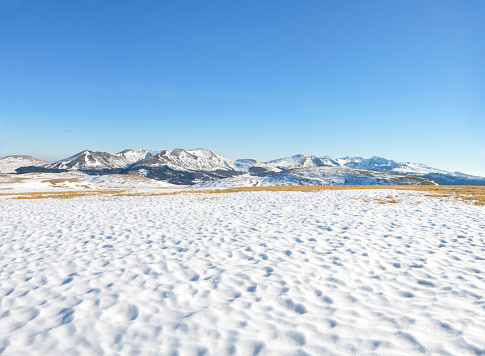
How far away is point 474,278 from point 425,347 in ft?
13.3

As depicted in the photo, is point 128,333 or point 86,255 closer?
point 128,333

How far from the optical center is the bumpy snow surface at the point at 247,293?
4137 mm

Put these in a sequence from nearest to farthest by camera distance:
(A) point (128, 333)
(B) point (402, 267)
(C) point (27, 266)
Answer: (A) point (128, 333)
(B) point (402, 267)
(C) point (27, 266)

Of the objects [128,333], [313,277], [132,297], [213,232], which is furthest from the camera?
[213,232]

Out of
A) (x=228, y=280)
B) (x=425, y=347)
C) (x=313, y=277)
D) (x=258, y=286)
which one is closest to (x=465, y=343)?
(x=425, y=347)

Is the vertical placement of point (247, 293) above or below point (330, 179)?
below

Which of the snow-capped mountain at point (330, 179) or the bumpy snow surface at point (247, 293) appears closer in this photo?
the bumpy snow surface at point (247, 293)

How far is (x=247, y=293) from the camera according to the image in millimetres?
5844

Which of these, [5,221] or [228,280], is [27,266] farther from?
[5,221]

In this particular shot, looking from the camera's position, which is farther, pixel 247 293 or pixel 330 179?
pixel 330 179

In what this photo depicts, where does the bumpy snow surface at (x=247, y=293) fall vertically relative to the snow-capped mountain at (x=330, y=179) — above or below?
below

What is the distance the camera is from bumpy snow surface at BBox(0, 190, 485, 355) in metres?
4.14

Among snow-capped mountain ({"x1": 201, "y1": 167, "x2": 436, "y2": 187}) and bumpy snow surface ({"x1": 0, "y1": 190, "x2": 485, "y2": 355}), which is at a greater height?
snow-capped mountain ({"x1": 201, "y1": 167, "x2": 436, "y2": 187})

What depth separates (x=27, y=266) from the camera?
802 centimetres
